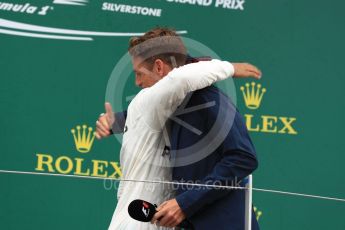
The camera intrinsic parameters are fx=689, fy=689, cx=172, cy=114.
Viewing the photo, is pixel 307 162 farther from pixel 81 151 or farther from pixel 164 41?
pixel 164 41

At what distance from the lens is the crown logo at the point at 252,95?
3014mm

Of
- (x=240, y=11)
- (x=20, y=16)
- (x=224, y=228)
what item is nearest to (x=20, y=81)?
(x=20, y=16)

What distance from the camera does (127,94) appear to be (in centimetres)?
296

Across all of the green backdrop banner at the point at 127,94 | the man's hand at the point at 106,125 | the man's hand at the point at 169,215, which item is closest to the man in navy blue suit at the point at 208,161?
the man's hand at the point at 169,215

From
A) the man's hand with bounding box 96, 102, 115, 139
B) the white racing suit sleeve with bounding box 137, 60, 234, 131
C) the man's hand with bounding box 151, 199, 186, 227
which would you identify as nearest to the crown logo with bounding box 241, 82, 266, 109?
the man's hand with bounding box 96, 102, 115, 139

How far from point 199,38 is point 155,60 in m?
1.11

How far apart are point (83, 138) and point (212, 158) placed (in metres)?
1.22

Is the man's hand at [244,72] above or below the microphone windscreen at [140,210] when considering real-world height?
above

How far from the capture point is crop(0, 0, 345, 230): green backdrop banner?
288 cm

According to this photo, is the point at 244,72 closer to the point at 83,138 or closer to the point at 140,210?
the point at 140,210

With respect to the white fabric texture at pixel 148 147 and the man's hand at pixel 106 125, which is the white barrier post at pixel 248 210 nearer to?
the white fabric texture at pixel 148 147

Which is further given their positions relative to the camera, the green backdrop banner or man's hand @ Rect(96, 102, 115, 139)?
the green backdrop banner

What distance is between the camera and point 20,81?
9.46 feet

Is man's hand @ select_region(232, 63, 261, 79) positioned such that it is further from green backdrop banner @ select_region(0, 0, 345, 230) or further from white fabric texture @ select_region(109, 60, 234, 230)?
green backdrop banner @ select_region(0, 0, 345, 230)
